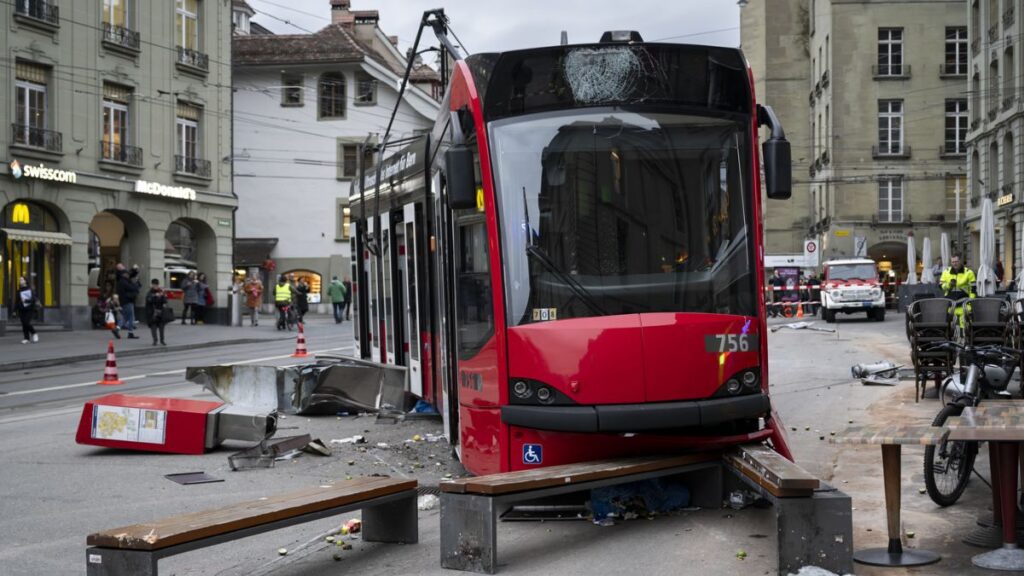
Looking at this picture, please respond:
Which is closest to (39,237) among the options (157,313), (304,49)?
(157,313)

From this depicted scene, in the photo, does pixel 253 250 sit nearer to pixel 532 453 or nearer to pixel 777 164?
pixel 532 453

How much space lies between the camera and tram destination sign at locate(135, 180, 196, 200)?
37.7m

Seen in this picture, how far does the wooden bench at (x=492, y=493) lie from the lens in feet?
22.0

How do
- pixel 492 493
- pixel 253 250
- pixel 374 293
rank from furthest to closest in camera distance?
pixel 253 250 → pixel 374 293 → pixel 492 493

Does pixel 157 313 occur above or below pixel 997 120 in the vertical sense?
below

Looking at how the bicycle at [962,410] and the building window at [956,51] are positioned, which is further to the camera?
the building window at [956,51]

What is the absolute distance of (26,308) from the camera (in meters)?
29.8

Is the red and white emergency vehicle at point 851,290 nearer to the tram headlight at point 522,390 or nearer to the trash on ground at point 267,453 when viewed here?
the trash on ground at point 267,453

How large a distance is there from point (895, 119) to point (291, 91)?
29.4 meters

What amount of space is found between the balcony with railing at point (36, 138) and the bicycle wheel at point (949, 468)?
96.3 ft

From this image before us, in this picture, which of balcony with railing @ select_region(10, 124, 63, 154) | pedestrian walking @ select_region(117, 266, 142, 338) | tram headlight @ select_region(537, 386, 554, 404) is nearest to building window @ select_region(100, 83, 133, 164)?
balcony with railing @ select_region(10, 124, 63, 154)

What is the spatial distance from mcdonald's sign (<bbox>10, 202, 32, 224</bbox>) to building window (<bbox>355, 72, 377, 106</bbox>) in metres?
25.2

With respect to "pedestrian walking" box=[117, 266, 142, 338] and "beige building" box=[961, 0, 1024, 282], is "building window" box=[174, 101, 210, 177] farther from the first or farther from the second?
"beige building" box=[961, 0, 1024, 282]

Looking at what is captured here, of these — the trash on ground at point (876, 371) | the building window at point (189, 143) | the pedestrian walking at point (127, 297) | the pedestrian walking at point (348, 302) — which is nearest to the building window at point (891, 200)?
the pedestrian walking at point (348, 302)
